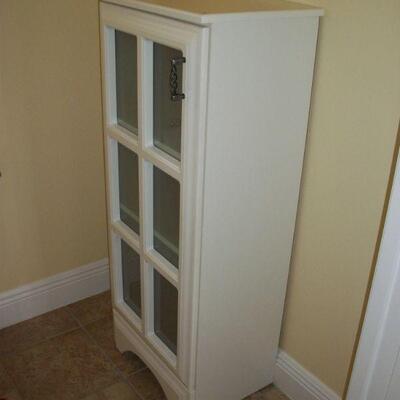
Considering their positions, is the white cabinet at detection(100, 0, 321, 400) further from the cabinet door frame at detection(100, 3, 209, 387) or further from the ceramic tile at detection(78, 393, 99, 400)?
the ceramic tile at detection(78, 393, 99, 400)

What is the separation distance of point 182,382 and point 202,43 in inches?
38.5

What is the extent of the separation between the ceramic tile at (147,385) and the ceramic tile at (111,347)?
29mm

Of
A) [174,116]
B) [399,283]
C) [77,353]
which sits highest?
[174,116]

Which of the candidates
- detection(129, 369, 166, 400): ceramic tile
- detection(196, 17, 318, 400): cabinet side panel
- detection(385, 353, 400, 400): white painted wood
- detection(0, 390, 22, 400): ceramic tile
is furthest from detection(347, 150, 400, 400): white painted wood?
detection(0, 390, 22, 400): ceramic tile

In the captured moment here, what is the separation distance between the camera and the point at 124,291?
5.87ft

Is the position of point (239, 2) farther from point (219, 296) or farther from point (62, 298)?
point (62, 298)

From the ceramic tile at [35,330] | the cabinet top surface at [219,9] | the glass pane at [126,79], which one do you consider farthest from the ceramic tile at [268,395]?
the cabinet top surface at [219,9]

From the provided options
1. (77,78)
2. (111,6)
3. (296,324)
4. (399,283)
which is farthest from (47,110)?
(399,283)

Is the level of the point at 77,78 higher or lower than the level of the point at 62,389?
higher

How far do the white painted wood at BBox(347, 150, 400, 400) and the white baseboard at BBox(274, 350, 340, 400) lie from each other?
21 centimetres

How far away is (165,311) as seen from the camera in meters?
1.61

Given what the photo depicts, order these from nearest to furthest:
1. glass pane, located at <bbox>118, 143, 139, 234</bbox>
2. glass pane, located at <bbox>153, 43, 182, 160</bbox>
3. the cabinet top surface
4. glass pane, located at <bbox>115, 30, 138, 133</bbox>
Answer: the cabinet top surface, glass pane, located at <bbox>153, 43, 182, 160</bbox>, glass pane, located at <bbox>115, 30, 138, 133</bbox>, glass pane, located at <bbox>118, 143, 139, 234</bbox>

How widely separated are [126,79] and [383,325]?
92 cm

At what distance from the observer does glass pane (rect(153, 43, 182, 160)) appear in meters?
1.28
